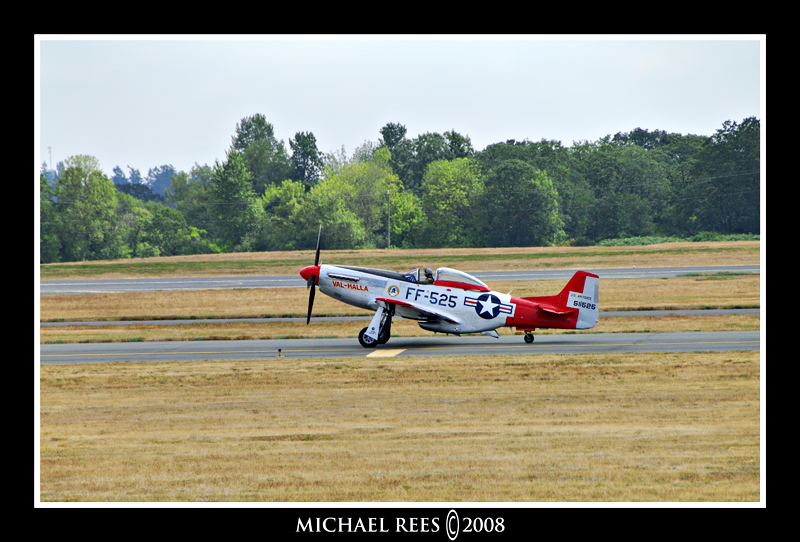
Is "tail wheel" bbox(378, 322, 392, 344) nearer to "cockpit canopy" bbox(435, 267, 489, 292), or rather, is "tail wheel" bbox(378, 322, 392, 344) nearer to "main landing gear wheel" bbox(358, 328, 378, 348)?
"main landing gear wheel" bbox(358, 328, 378, 348)

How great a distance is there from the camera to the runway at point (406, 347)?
22172 millimetres

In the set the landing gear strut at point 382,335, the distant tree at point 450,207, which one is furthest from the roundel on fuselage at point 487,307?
the distant tree at point 450,207

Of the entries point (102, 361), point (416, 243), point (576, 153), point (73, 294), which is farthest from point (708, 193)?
point (102, 361)

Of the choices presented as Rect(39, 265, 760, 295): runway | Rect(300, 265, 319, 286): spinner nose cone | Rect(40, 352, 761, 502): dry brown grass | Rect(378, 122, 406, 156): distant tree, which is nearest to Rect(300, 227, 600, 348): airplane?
Rect(300, 265, 319, 286): spinner nose cone

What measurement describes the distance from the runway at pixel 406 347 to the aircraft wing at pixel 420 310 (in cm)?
105

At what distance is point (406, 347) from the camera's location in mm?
23844

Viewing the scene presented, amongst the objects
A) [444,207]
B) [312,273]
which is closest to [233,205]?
[444,207]

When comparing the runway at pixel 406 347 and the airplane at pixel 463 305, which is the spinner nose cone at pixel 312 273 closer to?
the airplane at pixel 463 305

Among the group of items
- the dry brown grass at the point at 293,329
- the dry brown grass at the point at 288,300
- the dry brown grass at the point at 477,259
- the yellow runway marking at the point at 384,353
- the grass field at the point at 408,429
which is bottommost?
the grass field at the point at 408,429

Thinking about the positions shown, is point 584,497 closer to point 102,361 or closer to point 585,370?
point 585,370

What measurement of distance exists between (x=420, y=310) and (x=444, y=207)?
67.9 meters

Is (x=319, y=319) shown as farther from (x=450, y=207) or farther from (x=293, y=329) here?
(x=450, y=207)

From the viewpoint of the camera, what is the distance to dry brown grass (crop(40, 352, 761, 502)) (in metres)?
10.8

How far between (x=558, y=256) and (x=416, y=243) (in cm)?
2463
